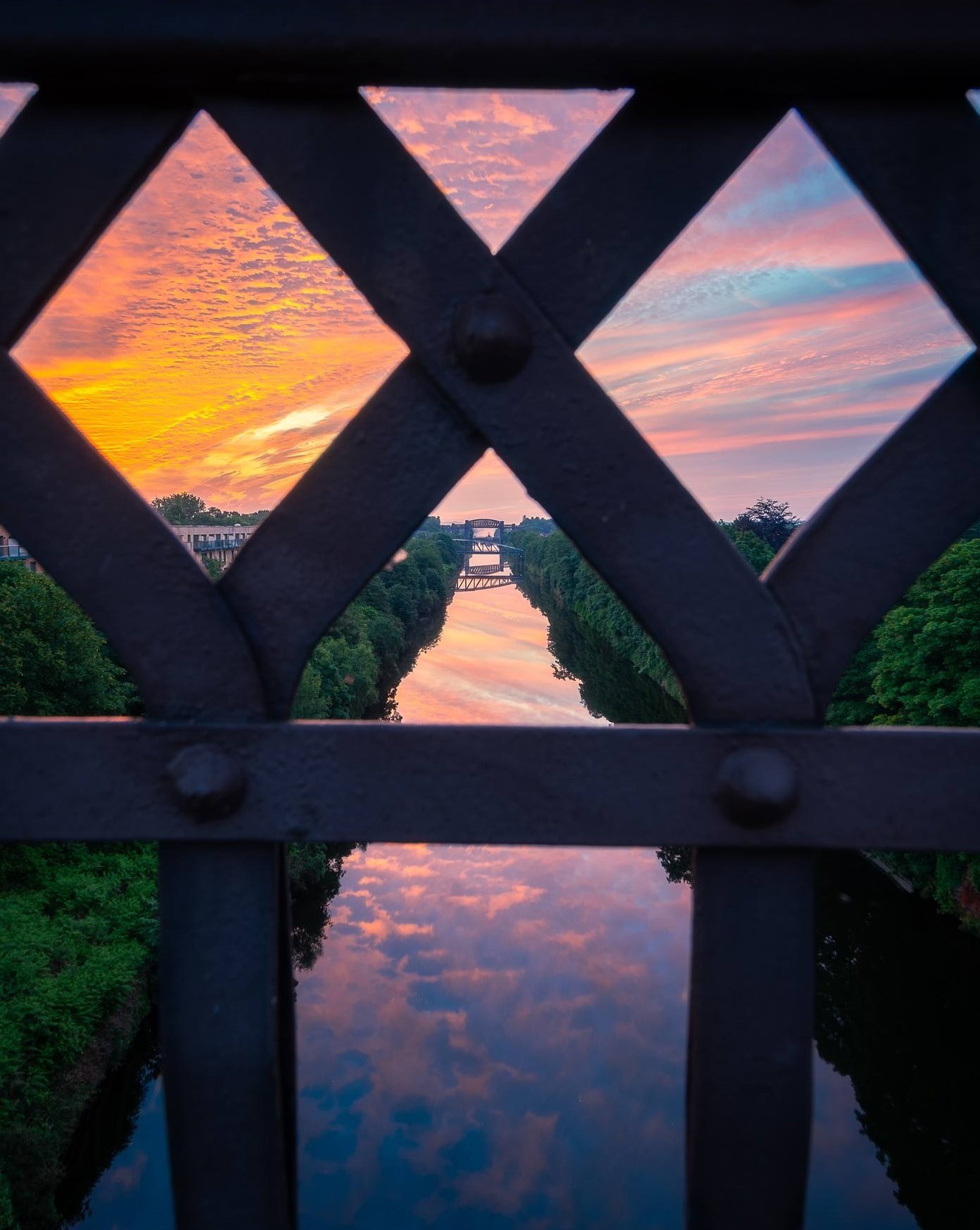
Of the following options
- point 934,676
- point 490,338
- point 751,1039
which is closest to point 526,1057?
point 934,676

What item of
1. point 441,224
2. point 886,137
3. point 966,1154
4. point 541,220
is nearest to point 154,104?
point 441,224

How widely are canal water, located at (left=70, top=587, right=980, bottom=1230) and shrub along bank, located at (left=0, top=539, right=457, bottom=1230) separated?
5.45 ft

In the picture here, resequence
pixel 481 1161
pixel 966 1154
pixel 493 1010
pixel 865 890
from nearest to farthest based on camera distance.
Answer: pixel 966 1154, pixel 481 1161, pixel 493 1010, pixel 865 890

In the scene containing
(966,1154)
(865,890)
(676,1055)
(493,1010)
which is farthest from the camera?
(865,890)

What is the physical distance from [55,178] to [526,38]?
66 centimetres

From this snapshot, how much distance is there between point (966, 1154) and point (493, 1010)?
396 inches

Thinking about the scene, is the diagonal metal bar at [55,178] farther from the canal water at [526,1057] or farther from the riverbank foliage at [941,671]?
the riverbank foliage at [941,671]

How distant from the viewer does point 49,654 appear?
21.9 metres

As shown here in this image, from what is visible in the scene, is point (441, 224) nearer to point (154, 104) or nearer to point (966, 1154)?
point (154, 104)

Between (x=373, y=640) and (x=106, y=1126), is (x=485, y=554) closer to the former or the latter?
(x=373, y=640)

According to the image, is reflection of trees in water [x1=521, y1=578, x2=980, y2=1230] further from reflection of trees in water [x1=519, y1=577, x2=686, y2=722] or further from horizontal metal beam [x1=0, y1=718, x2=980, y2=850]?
horizontal metal beam [x1=0, y1=718, x2=980, y2=850]

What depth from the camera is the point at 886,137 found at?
45.2 inches

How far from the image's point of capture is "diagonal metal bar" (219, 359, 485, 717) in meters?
1.16

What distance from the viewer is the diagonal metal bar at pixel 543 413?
114 centimetres
